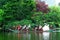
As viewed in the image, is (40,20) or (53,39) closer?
(53,39)

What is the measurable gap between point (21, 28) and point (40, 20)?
7.86 feet

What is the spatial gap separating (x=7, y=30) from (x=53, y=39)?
1466cm

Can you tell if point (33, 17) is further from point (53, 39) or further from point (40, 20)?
point (53, 39)

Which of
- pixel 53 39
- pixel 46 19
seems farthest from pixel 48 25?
pixel 53 39

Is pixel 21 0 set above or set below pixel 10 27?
above

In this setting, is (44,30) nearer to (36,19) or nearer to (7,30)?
(36,19)

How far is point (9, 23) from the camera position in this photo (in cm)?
3803

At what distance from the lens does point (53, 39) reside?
23.5 m

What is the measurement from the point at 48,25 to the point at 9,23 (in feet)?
15.0

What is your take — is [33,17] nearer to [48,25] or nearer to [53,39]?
[48,25]

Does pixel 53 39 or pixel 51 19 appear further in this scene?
pixel 51 19

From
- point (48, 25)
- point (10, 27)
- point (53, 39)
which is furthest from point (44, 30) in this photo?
point (53, 39)

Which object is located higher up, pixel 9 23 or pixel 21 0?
pixel 21 0

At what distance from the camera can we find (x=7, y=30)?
37.5m
